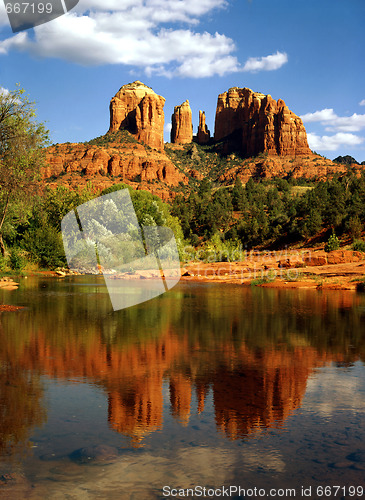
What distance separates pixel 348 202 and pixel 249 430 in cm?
6107

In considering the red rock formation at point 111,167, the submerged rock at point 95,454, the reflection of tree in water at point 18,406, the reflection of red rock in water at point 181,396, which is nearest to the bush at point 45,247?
the reflection of tree in water at point 18,406

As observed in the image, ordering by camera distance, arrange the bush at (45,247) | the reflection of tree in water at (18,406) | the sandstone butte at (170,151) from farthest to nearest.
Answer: the sandstone butte at (170,151), the bush at (45,247), the reflection of tree in water at (18,406)

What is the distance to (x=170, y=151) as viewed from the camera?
182 m

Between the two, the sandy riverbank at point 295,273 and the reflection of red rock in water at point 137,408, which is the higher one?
the sandy riverbank at point 295,273

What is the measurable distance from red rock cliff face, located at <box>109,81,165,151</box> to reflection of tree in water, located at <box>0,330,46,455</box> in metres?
163

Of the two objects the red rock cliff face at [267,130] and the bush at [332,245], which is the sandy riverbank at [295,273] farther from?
the red rock cliff face at [267,130]

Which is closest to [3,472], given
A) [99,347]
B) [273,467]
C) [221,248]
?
[273,467]

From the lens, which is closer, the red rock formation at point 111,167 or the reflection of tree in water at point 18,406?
the reflection of tree in water at point 18,406

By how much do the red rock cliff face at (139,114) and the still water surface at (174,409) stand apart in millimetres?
159891

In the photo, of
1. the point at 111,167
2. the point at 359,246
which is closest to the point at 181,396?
the point at 359,246

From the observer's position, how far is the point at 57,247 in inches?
1895

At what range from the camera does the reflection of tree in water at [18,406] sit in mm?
5827

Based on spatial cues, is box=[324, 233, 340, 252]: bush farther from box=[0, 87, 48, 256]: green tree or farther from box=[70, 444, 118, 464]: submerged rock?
box=[70, 444, 118, 464]: submerged rock

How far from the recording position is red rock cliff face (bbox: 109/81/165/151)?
168m
